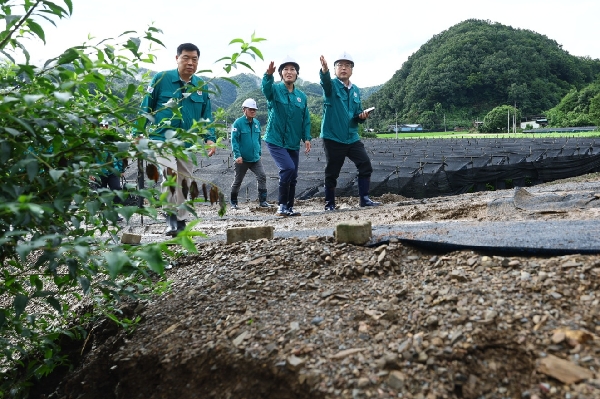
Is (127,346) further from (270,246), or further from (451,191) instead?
(451,191)

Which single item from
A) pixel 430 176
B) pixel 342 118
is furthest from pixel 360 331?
pixel 430 176

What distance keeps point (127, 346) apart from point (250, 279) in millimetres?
667

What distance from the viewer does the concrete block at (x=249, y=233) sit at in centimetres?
322

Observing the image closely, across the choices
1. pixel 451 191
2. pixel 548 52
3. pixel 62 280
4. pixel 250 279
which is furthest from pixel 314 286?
pixel 548 52

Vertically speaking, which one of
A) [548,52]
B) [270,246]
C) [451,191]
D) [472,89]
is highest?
[548,52]

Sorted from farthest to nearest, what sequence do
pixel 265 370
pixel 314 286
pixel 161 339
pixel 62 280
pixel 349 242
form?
pixel 349 242
pixel 314 286
pixel 161 339
pixel 62 280
pixel 265 370

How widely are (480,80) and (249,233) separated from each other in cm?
7008

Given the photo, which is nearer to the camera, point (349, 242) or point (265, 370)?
point (265, 370)

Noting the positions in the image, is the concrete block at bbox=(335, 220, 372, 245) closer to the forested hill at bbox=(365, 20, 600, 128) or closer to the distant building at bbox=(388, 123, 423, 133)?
the distant building at bbox=(388, 123, 423, 133)

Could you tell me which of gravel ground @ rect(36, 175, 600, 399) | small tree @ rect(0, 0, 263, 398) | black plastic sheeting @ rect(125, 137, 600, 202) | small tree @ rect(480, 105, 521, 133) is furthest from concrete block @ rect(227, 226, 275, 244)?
small tree @ rect(480, 105, 521, 133)

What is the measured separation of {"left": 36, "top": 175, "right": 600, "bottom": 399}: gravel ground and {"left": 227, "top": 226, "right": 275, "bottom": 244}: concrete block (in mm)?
388

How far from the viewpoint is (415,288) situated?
2.10 metres

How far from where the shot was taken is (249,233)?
10.6 ft

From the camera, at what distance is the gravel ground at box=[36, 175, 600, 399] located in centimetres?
154
